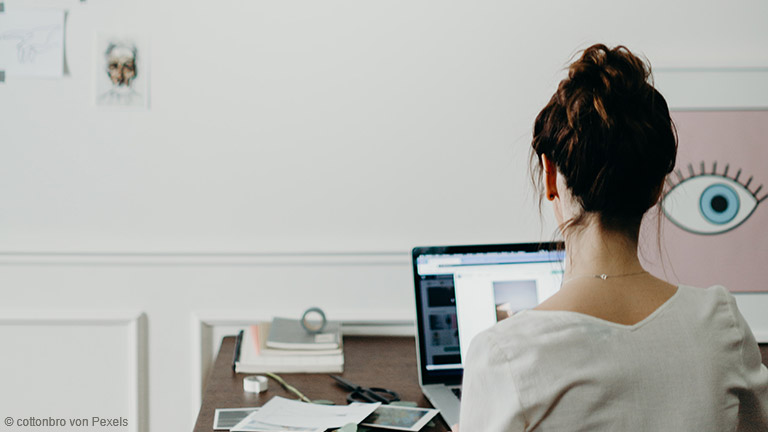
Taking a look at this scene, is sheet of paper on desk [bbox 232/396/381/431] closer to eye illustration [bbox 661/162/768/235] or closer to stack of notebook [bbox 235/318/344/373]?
stack of notebook [bbox 235/318/344/373]

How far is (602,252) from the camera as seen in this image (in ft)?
2.63

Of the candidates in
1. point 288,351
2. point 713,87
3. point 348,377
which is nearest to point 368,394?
point 348,377

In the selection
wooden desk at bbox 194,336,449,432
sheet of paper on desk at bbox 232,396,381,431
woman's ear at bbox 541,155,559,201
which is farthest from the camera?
wooden desk at bbox 194,336,449,432

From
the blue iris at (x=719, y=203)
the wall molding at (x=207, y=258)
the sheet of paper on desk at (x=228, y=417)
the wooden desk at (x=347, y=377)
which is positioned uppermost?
the blue iris at (x=719, y=203)

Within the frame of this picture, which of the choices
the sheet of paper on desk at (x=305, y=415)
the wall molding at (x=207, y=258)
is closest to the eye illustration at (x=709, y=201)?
the wall molding at (x=207, y=258)

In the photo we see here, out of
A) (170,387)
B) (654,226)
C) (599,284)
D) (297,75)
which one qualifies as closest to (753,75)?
(654,226)

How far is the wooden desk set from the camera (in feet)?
4.38

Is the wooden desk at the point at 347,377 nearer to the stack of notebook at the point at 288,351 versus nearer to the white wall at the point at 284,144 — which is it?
the stack of notebook at the point at 288,351

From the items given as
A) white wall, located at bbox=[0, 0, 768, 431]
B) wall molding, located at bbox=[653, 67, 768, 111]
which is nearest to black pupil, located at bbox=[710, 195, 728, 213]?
wall molding, located at bbox=[653, 67, 768, 111]

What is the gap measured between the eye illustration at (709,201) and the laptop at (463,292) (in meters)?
0.54

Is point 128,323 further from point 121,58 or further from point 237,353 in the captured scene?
point 121,58

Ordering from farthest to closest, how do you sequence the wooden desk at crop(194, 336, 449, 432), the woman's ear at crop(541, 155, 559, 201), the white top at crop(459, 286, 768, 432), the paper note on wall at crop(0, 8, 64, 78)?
the paper note on wall at crop(0, 8, 64, 78) < the wooden desk at crop(194, 336, 449, 432) < the woman's ear at crop(541, 155, 559, 201) < the white top at crop(459, 286, 768, 432)

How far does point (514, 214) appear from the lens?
1870mm

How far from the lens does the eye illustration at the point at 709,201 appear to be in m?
1.85
